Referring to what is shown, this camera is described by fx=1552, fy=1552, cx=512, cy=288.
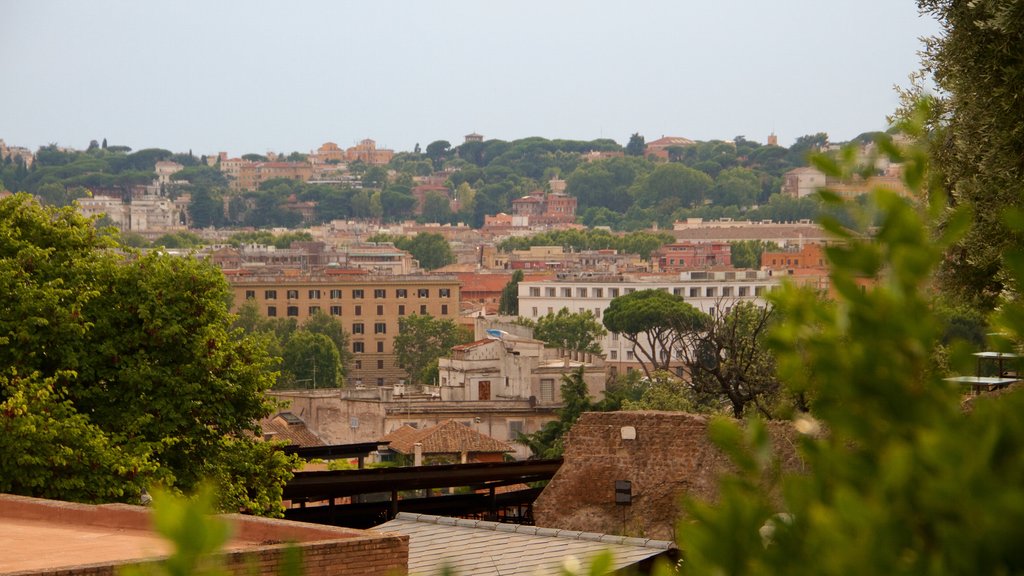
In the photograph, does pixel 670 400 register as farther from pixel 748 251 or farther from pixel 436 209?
pixel 436 209

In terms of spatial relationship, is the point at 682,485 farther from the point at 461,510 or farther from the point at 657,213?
the point at 657,213

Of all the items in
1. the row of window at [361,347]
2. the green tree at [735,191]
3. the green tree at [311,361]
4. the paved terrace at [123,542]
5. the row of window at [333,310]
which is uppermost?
the green tree at [735,191]

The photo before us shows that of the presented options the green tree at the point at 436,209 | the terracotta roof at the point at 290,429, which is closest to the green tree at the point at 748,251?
the green tree at the point at 436,209

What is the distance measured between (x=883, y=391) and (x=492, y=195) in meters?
186

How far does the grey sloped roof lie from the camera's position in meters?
8.08

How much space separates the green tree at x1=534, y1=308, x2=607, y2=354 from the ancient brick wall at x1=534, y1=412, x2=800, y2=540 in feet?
184

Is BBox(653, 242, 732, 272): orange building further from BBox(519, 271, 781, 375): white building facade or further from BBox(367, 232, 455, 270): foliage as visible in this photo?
BBox(519, 271, 781, 375): white building facade

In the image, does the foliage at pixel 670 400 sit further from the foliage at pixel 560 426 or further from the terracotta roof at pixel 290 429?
the terracotta roof at pixel 290 429

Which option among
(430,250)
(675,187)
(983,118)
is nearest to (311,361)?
(983,118)

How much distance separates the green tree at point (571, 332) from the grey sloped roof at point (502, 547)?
193ft

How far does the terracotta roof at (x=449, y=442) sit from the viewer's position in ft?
113

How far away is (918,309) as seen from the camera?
185 centimetres

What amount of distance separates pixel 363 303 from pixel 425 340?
961 cm

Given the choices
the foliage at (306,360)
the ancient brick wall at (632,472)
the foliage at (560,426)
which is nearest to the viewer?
the ancient brick wall at (632,472)
